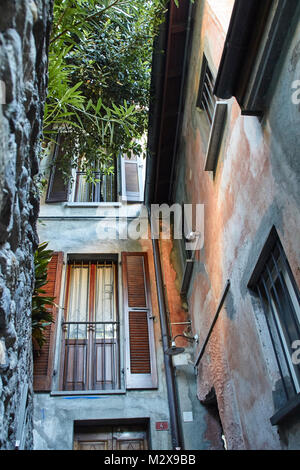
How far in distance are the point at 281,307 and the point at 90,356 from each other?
4184mm

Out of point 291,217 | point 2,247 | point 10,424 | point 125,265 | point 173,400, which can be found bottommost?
point 10,424

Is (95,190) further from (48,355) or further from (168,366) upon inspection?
(168,366)

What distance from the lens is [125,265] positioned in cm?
784

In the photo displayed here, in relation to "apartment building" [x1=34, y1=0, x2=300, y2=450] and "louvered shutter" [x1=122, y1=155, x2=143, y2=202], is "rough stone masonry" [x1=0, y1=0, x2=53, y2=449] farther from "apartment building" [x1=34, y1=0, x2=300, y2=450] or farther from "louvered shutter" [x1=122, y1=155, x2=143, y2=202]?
"louvered shutter" [x1=122, y1=155, x2=143, y2=202]

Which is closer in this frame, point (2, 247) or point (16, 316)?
point (2, 247)

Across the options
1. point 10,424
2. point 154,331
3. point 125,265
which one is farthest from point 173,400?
point 10,424

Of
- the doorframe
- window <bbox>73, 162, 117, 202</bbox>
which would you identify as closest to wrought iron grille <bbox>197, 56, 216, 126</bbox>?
window <bbox>73, 162, 117, 202</bbox>

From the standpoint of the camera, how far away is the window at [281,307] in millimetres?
3154

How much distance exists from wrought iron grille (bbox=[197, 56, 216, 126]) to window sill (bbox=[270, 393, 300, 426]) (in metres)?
3.60

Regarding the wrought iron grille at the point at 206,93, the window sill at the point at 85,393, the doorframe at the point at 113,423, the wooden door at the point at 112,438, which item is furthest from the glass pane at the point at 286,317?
the wooden door at the point at 112,438

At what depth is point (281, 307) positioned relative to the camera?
3377 mm

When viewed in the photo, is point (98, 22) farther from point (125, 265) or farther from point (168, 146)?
point (125, 265)

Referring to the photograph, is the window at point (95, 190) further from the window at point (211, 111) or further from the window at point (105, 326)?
the window at point (211, 111)

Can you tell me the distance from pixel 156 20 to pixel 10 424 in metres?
5.84
